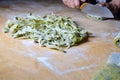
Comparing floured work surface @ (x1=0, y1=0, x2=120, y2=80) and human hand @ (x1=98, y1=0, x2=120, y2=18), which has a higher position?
human hand @ (x1=98, y1=0, x2=120, y2=18)

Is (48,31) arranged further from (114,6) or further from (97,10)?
(114,6)

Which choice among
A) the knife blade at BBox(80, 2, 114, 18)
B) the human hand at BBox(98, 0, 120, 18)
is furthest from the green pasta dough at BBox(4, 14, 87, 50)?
the human hand at BBox(98, 0, 120, 18)

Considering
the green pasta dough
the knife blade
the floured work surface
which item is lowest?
the floured work surface

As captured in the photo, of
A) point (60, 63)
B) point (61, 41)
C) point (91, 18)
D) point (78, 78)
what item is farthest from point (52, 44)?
point (91, 18)

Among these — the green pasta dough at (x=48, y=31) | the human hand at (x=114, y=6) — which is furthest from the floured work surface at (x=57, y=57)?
the human hand at (x=114, y=6)

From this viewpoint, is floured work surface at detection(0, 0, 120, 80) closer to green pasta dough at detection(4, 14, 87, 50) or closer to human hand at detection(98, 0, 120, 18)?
green pasta dough at detection(4, 14, 87, 50)

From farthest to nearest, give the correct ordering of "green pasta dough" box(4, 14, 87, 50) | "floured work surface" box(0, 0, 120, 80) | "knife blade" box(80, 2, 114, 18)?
1. "knife blade" box(80, 2, 114, 18)
2. "green pasta dough" box(4, 14, 87, 50)
3. "floured work surface" box(0, 0, 120, 80)

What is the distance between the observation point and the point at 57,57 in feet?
3.26

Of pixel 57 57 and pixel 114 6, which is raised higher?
pixel 114 6

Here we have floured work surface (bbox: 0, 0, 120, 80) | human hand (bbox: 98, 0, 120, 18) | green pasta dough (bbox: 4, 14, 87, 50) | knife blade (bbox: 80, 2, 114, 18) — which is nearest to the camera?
floured work surface (bbox: 0, 0, 120, 80)

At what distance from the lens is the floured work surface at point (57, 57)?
0.87 metres

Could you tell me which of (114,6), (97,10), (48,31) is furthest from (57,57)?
(114,6)

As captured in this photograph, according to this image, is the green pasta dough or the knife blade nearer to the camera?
the green pasta dough

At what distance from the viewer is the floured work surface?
0.87 m
